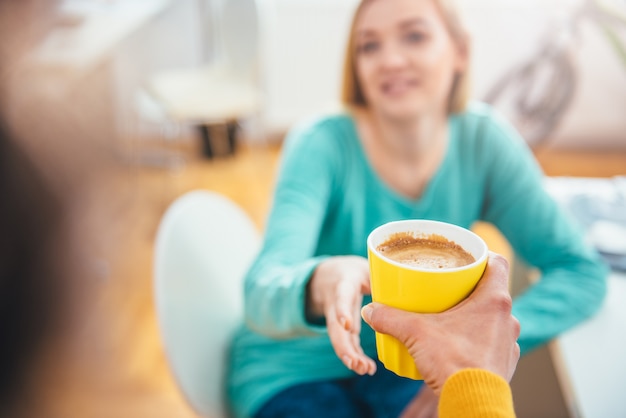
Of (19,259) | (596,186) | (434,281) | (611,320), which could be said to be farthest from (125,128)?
(434,281)

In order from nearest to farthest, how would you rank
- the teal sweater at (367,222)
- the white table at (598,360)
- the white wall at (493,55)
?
the white table at (598,360), the teal sweater at (367,222), the white wall at (493,55)

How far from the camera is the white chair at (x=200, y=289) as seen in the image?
0.70 m

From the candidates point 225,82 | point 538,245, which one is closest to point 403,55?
point 538,245

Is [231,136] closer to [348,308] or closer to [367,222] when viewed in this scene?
[367,222]

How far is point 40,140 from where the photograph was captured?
2.09m

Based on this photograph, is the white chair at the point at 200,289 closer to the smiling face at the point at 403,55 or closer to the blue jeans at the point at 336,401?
the blue jeans at the point at 336,401

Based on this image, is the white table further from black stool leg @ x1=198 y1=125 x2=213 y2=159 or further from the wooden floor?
black stool leg @ x1=198 y1=125 x2=213 y2=159

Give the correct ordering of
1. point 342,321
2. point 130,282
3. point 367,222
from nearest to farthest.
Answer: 1. point 342,321
2. point 367,222
3. point 130,282

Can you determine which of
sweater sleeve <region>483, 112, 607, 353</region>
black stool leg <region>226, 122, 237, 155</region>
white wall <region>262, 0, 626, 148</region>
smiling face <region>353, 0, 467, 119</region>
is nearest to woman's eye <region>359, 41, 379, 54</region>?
smiling face <region>353, 0, 467, 119</region>

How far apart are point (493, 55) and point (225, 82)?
1187 mm

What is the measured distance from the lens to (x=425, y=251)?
344mm

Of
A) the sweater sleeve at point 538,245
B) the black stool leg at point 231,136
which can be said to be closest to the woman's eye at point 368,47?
the sweater sleeve at point 538,245

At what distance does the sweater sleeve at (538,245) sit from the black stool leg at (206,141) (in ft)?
6.66

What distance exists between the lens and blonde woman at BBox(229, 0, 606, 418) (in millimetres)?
616
